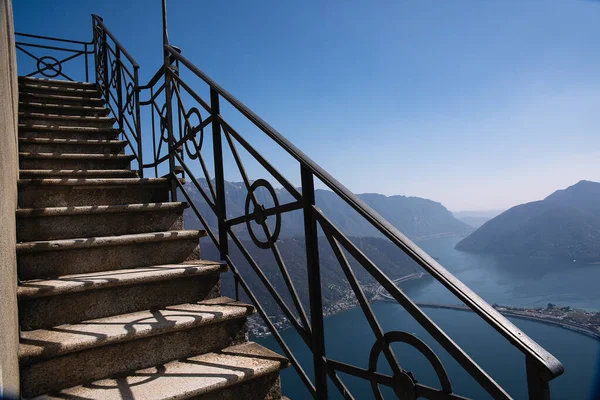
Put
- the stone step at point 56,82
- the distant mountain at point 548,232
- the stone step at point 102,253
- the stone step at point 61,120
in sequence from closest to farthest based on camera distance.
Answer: the stone step at point 102,253
the stone step at point 61,120
the stone step at point 56,82
the distant mountain at point 548,232

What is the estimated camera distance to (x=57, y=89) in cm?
442

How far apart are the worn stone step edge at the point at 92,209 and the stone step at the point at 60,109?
8.38 ft

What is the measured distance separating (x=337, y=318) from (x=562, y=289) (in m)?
33.3

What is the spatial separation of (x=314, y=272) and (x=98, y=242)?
129 cm

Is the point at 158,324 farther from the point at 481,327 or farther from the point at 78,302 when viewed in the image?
the point at 481,327

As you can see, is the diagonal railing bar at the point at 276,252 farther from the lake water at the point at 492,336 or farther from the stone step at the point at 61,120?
the lake water at the point at 492,336

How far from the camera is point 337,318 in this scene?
44.4m

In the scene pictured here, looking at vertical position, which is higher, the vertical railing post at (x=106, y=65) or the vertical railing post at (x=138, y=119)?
the vertical railing post at (x=106, y=65)

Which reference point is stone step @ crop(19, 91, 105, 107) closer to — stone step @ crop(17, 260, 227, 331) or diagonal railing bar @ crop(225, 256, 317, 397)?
stone step @ crop(17, 260, 227, 331)

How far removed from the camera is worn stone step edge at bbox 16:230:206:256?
1.75 m

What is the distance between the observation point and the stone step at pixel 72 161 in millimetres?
2801

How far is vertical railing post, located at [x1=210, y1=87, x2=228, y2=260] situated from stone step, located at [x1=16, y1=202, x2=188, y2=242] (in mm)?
363

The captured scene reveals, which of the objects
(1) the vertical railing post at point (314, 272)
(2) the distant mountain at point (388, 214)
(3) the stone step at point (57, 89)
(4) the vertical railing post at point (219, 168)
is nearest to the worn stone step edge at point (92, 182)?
(4) the vertical railing post at point (219, 168)

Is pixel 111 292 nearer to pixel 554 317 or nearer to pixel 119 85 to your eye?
pixel 119 85
